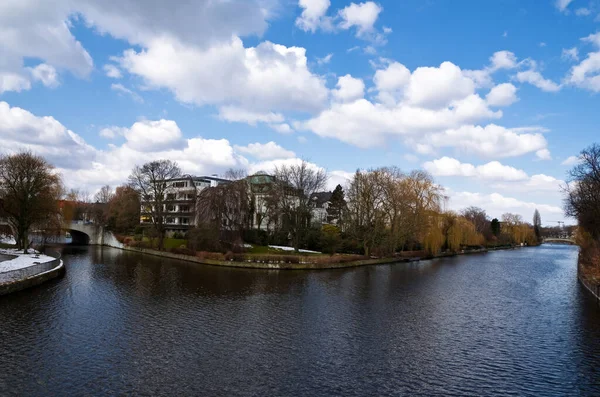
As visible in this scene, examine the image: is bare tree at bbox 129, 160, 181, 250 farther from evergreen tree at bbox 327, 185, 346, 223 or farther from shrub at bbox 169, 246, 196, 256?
evergreen tree at bbox 327, 185, 346, 223

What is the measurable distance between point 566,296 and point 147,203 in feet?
155

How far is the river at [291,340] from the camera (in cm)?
1252

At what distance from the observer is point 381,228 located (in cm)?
5241

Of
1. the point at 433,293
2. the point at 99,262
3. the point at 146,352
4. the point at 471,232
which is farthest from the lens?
the point at 471,232

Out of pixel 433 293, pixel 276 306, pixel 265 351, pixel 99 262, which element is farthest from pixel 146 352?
pixel 99 262

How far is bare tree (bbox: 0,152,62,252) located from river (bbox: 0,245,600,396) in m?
12.1

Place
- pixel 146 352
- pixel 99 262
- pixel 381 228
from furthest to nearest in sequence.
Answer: pixel 381 228 < pixel 99 262 < pixel 146 352

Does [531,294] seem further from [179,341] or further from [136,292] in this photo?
[136,292]

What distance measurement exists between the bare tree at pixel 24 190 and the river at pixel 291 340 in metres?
12.1

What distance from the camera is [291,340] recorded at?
16828mm

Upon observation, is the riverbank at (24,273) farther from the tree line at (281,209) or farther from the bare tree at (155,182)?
the bare tree at (155,182)

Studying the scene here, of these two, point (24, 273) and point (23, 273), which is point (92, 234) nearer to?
point (24, 273)

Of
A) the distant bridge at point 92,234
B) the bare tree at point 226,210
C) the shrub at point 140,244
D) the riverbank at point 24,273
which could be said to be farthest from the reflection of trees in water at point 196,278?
the distant bridge at point 92,234

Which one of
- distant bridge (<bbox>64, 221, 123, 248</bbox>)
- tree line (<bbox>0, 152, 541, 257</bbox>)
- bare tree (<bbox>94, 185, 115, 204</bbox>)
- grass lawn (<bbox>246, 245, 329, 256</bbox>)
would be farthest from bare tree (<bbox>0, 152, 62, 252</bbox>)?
bare tree (<bbox>94, 185, 115, 204</bbox>)
